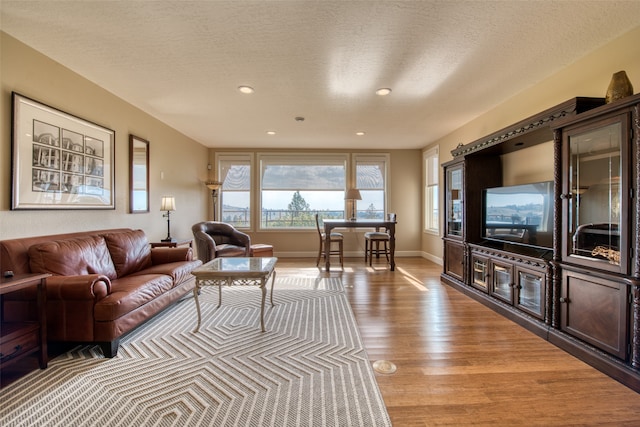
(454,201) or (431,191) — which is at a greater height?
(431,191)

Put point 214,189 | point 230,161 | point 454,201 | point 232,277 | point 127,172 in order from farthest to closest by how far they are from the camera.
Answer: point 230,161, point 214,189, point 454,201, point 127,172, point 232,277

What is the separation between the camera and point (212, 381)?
5.70ft

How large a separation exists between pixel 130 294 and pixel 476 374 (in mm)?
2622

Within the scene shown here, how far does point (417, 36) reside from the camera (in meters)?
2.16

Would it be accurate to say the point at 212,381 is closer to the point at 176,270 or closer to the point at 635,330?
the point at 176,270

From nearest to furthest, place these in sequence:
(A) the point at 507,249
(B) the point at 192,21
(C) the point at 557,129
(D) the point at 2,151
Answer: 1. (B) the point at 192,21
2. (D) the point at 2,151
3. (C) the point at 557,129
4. (A) the point at 507,249

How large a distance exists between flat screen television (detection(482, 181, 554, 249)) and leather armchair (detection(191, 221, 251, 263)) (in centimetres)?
361

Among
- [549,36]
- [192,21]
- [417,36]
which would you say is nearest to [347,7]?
[417,36]

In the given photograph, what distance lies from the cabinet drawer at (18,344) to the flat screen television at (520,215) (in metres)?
4.19

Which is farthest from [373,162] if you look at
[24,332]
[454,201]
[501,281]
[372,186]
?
[24,332]

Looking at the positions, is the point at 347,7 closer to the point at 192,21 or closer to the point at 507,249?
the point at 192,21

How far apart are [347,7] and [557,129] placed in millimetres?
1978

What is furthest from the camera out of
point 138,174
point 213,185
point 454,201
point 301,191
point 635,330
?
point 301,191

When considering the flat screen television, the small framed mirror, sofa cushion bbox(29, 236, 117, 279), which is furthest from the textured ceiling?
sofa cushion bbox(29, 236, 117, 279)
